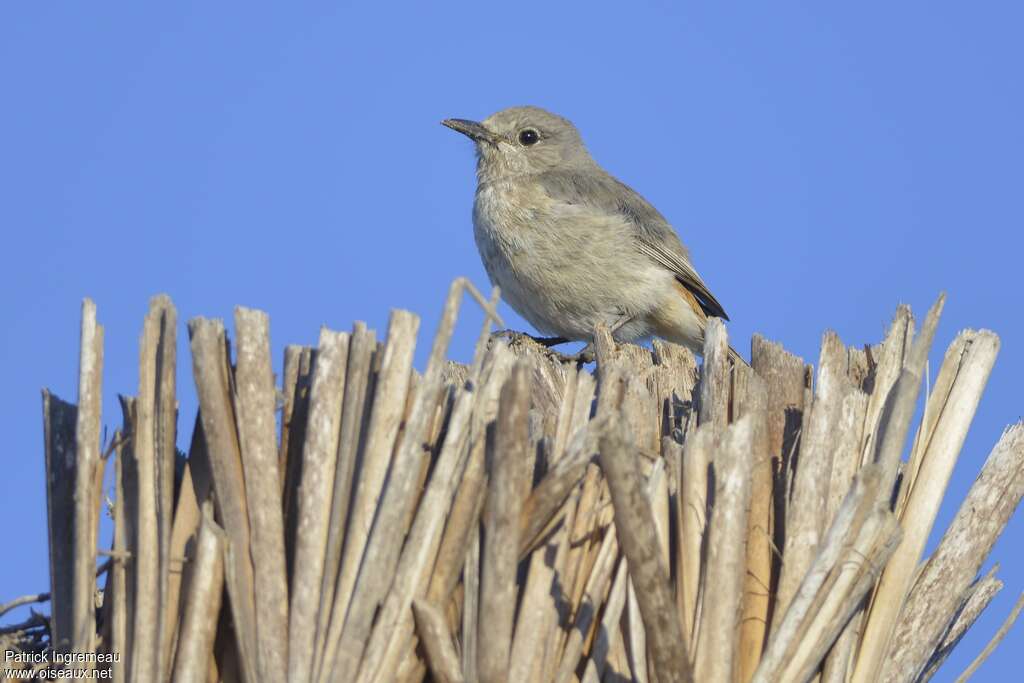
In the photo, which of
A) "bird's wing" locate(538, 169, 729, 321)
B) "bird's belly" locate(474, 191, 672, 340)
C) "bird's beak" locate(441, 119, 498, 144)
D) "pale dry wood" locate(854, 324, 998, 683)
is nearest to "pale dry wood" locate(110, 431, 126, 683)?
"pale dry wood" locate(854, 324, 998, 683)

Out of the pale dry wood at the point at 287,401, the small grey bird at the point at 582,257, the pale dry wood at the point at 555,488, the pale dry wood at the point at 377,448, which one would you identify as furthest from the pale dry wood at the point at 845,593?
the small grey bird at the point at 582,257

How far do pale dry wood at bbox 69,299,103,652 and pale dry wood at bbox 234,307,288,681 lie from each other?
43 cm

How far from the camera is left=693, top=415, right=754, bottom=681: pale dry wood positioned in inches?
137

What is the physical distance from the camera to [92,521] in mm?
3607

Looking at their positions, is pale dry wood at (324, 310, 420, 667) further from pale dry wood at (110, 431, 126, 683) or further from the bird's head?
the bird's head

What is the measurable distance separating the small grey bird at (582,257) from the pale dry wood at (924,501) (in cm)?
355

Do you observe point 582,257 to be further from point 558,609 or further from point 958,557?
point 558,609

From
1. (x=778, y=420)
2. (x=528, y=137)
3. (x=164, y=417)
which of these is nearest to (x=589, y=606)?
(x=778, y=420)

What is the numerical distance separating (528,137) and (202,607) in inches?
243

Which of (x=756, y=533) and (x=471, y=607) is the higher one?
(x=756, y=533)

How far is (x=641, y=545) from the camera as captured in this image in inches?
125

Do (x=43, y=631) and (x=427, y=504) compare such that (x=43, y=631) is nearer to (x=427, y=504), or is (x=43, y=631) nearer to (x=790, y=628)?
(x=427, y=504)

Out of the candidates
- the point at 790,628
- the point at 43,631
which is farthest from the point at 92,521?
the point at 790,628

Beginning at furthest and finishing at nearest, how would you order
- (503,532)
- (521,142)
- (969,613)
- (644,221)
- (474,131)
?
(521,142), (474,131), (644,221), (969,613), (503,532)
